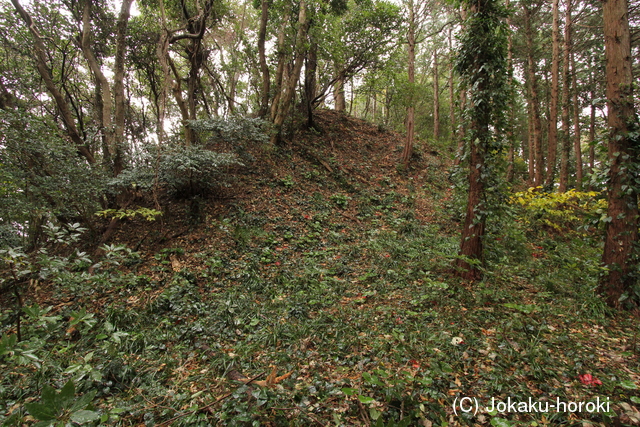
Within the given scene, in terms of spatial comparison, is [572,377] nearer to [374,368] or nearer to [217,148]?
[374,368]

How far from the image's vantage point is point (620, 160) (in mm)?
4109

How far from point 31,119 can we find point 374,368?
743 cm

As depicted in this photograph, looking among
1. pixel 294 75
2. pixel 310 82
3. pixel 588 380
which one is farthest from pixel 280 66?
pixel 588 380

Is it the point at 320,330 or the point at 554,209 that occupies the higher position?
the point at 554,209

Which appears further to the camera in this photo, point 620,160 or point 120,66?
point 120,66

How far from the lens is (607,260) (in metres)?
4.32

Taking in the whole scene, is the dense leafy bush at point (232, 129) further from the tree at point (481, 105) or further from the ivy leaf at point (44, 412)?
the ivy leaf at point (44, 412)

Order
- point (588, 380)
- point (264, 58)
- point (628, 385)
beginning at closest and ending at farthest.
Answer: point (628, 385) → point (588, 380) → point (264, 58)

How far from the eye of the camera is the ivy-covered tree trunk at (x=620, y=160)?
4.04 meters

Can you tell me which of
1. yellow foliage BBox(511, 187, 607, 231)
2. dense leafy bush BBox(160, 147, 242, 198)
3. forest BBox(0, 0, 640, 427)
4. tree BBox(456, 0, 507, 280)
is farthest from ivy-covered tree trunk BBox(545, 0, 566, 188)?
dense leafy bush BBox(160, 147, 242, 198)

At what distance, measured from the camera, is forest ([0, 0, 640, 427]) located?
2779mm

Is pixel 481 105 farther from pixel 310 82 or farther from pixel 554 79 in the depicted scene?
pixel 310 82

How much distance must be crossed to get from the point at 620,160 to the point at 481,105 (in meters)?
2.08

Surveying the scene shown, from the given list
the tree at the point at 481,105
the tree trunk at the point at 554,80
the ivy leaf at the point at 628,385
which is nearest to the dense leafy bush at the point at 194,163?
the tree at the point at 481,105
